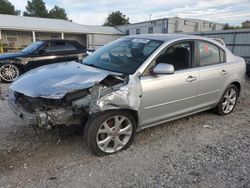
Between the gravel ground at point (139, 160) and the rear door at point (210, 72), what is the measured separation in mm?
614

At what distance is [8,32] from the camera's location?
2517 centimetres

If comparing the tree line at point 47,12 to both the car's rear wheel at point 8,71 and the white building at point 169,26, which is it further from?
the car's rear wheel at point 8,71

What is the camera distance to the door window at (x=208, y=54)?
408 centimetres

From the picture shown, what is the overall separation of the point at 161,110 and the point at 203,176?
1.15m

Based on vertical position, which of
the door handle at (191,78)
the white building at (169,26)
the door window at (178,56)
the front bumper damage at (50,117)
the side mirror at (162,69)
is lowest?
the front bumper damage at (50,117)

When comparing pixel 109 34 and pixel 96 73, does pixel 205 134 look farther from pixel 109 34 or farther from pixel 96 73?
pixel 109 34

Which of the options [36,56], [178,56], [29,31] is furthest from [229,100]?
[29,31]

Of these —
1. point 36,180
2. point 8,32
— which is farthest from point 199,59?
point 8,32

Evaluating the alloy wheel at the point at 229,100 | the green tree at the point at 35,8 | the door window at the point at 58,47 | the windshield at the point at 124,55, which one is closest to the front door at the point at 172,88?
the windshield at the point at 124,55

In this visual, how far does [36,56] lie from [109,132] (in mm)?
6199

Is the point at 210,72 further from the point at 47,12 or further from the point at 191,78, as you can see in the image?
the point at 47,12

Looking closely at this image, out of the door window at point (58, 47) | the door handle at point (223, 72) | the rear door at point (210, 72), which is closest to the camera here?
the rear door at point (210, 72)

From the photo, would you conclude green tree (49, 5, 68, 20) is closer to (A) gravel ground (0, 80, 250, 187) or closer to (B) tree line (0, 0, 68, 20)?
(B) tree line (0, 0, 68, 20)

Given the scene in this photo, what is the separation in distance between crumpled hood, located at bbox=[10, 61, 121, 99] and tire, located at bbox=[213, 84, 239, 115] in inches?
104
